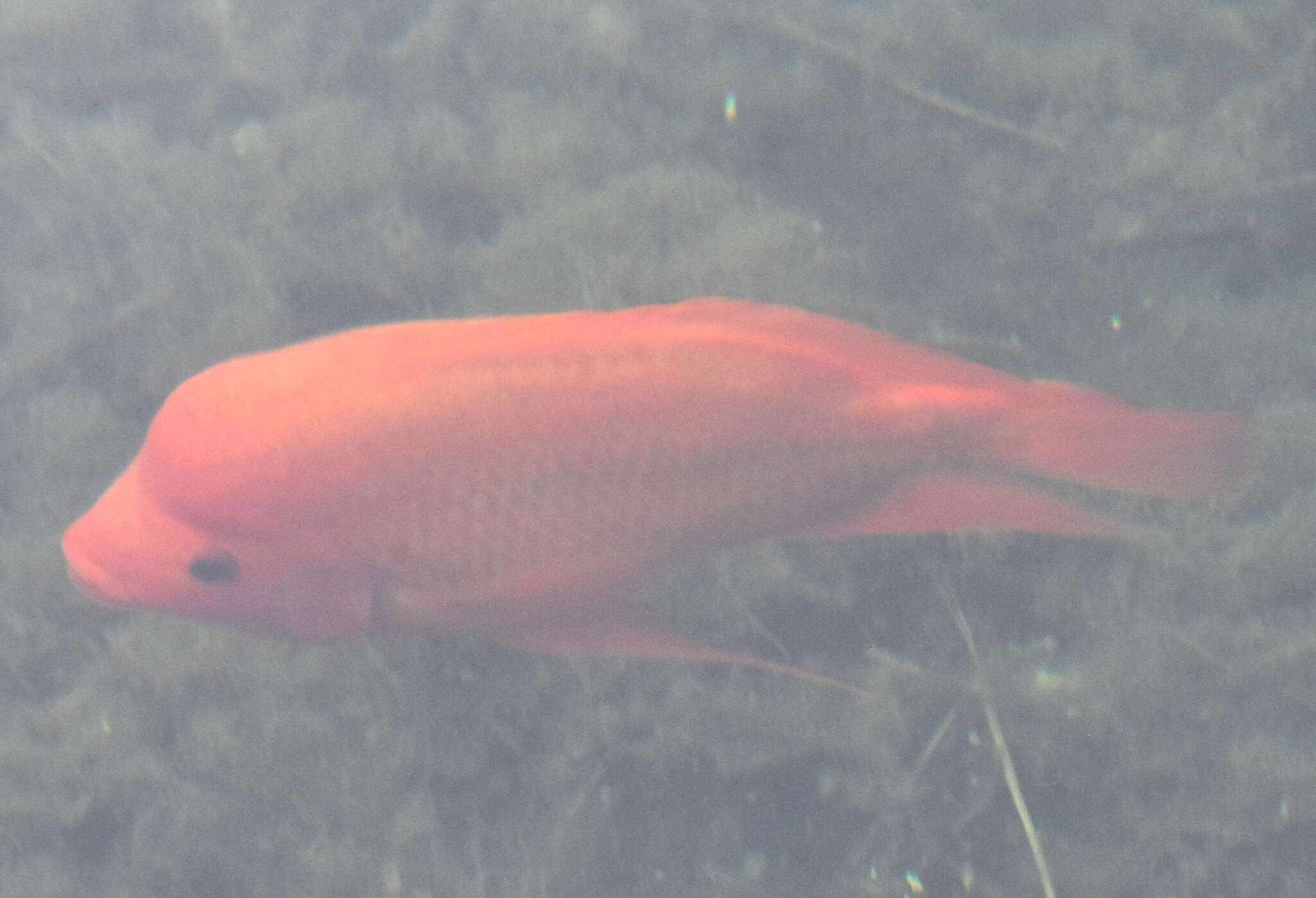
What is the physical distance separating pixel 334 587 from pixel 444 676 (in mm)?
1048

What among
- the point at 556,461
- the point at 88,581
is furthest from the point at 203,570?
the point at 556,461

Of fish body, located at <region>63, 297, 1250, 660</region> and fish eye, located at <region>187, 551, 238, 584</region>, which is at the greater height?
fish body, located at <region>63, 297, 1250, 660</region>

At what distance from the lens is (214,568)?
71.0 inches

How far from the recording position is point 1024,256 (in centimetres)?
331

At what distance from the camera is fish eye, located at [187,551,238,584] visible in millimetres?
1797

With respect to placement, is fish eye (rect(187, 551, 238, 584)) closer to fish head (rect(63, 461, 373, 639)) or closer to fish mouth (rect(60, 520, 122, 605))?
fish head (rect(63, 461, 373, 639))

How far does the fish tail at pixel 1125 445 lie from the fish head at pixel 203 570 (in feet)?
4.49

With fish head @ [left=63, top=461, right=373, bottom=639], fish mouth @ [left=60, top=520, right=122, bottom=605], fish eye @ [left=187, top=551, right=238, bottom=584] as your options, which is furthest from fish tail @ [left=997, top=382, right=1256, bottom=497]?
fish mouth @ [left=60, top=520, right=122, bottom=605]

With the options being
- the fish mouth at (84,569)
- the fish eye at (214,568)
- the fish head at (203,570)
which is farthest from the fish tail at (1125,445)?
the fish mouth at (84,569)

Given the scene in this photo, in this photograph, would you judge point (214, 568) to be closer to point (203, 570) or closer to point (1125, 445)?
point (203, 570)

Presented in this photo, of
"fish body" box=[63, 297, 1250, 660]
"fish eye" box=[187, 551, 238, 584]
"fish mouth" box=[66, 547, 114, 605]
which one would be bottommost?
"fish mouth" box=[66, 547, 114, 605]

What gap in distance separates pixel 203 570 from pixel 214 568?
22 millimetres

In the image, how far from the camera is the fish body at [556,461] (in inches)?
69.4

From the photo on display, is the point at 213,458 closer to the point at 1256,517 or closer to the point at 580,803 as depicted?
the point at 580,803
